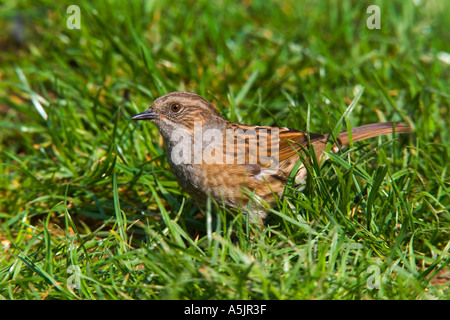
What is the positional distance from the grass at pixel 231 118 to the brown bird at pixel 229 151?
172 mm

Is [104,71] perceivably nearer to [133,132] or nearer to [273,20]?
[133,132]

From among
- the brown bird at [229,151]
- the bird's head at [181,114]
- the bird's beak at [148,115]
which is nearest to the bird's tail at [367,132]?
the brown bird at [229,151]

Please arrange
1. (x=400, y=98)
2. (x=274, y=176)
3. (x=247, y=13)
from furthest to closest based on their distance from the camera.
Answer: (x=247, y=13) → (x=400, y=98) → (x=274, y=176)

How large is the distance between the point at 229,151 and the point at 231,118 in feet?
2.50

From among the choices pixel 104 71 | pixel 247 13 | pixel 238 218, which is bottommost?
pixel 238 218

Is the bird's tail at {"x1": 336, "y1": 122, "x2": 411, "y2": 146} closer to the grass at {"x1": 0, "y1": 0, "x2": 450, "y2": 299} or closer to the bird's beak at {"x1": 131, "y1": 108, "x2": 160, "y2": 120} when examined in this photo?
the grass at {"x1": 0, "y1": 0, "x2": 450, "y2": 299}

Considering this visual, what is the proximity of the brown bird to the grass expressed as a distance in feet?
0.56

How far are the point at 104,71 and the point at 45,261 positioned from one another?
245 cm

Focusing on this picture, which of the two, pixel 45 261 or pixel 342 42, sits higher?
pixel 342 42

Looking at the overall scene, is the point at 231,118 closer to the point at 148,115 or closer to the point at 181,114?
the point at 181,114

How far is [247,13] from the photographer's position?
6.71 meters

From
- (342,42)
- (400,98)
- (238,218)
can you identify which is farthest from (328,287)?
(342,42)

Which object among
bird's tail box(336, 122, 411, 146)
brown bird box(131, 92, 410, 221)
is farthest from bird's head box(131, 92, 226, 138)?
bird's tail box(336, 122, 411, 146)

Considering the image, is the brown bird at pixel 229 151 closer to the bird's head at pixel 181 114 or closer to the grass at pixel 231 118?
the bird's head at pixel 181 114
